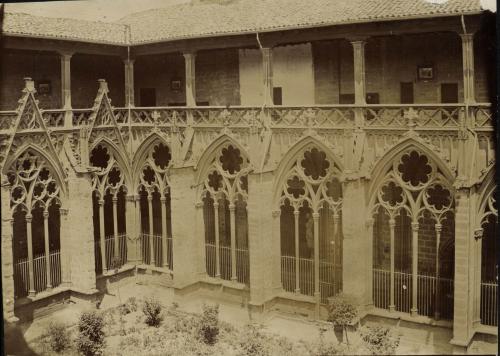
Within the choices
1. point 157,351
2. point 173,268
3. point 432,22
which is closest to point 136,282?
point 173,268

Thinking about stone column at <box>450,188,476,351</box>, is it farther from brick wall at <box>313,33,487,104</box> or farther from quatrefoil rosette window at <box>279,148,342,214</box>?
brick wall at <box>313,33,487,104</box>

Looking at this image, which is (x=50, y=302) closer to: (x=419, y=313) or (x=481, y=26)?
(x=419, y=313)

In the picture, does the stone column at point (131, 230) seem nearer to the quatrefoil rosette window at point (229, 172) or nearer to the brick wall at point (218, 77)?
the quatrefoil rosette window at point (229, 172)

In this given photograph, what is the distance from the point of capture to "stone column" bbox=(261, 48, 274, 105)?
17172 mm

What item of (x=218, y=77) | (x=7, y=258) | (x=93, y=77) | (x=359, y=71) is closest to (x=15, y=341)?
(x=7, y=258)

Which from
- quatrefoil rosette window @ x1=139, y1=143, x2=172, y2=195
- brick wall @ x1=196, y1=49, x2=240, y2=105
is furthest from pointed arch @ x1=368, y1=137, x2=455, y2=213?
quatrefoil rosette window @ x1=139, y1=143, x2=172, y2=195

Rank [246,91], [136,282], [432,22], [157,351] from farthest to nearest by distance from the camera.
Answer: [136,282], [246,91], [157,351], [432,22]

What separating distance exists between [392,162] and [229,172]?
5.22 metres

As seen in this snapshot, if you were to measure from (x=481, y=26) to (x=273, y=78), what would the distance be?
5.80 meters

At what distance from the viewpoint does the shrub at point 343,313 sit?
1572cm

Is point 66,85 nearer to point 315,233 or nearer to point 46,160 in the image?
point 46,160

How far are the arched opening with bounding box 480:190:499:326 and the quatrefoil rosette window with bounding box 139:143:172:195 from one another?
29.7 ft

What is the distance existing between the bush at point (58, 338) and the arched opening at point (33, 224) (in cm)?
168

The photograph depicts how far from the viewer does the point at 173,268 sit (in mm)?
19047
